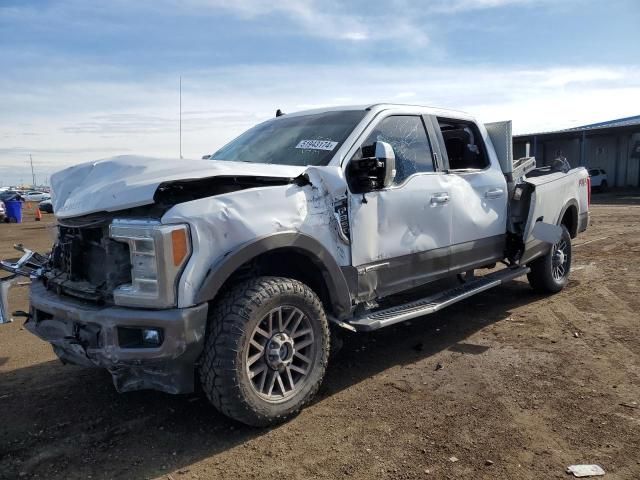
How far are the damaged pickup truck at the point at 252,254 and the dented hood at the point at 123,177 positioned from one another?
1 cm

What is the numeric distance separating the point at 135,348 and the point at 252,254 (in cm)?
85

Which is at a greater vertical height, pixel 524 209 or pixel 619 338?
pixel 524 209

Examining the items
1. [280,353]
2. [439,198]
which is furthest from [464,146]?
[280,353]

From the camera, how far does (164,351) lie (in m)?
3.03

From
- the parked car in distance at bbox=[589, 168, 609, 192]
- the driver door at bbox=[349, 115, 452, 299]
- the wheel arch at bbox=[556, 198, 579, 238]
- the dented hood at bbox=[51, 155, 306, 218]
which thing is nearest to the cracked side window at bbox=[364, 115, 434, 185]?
the driver door at bbox=[349, 115, 452, 299]

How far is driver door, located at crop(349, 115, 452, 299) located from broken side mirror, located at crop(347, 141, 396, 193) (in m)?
0.07

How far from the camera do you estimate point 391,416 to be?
142 inches

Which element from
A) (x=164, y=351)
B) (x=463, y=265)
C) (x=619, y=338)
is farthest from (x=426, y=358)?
(x=164, y=351)

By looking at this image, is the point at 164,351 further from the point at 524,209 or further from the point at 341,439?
the point at 524,209

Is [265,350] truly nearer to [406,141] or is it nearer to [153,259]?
[153,259]

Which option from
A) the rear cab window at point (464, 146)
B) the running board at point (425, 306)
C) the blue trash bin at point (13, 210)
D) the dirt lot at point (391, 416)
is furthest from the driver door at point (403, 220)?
the blue trash bin at point (13, 210)

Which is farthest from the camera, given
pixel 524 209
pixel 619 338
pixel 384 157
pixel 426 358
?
pixel 524 209

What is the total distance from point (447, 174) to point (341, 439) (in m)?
2.65

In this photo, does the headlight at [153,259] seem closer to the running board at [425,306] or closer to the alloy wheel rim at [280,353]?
the alloy wheel rim at [280,353]
